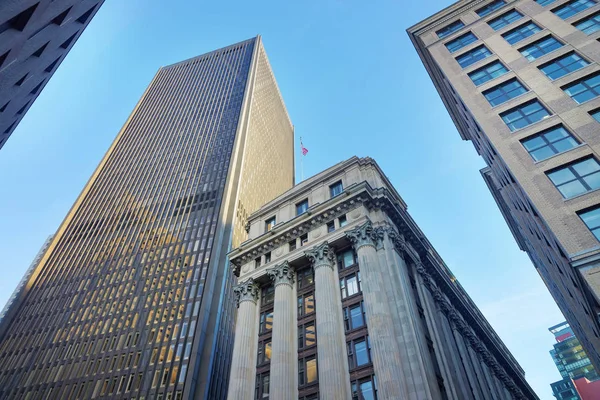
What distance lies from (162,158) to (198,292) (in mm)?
54803

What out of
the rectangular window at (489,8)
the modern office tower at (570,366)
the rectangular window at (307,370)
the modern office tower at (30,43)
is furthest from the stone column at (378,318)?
the modern office tower at (570,366)

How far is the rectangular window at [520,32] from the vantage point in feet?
122

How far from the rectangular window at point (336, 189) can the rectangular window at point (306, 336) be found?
662 inches

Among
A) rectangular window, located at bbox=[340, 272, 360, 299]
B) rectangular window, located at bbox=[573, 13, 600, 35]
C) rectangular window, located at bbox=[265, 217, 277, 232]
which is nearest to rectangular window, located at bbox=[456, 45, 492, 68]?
rectangular window, located at bbox=[573, 13, 600, 35]

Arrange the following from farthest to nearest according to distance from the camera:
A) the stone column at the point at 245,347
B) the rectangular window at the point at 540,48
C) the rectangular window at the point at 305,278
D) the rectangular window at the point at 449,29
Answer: the rectangular window at the point at 449,29 < the rectangular window at the point at 305,278 < the stone column at the point at 245,347 < the rectangular window at the point at 540,48

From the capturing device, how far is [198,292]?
73.7m

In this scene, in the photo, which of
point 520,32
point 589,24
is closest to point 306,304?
point 520,32

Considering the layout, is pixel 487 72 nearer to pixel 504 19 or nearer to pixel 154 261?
pixel 504 19

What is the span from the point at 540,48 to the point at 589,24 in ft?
12.7

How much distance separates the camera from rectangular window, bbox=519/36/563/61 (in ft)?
112

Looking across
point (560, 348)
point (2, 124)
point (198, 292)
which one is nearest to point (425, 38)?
point (2, 124)

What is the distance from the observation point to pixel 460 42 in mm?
43062

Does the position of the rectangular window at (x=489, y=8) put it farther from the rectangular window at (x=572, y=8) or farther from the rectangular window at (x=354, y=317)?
the rectangular window at (x=354, y=317)

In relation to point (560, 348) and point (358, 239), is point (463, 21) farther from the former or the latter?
point (560, 348)
